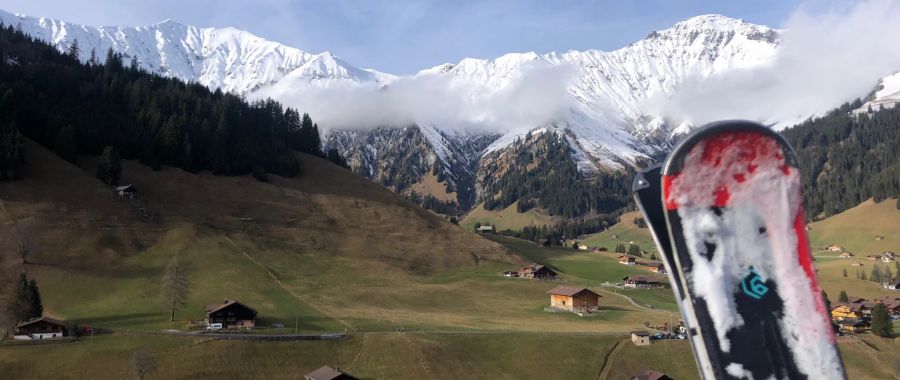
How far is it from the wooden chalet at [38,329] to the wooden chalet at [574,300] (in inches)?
2817

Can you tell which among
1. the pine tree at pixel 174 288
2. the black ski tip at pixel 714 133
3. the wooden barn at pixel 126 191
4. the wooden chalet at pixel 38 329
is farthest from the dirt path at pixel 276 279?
the black ski tip at pixel 714 133

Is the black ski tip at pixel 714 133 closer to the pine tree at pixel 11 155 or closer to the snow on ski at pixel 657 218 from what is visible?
the snow on ski at pixel 657 218

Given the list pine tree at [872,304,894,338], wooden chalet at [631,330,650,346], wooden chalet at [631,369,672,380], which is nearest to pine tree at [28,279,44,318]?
wooden chalet at [631,369,672,380]

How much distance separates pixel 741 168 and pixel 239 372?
64.4m

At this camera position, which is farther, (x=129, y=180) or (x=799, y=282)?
(x=129, y=180)

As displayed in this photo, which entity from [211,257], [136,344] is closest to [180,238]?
[211,257]

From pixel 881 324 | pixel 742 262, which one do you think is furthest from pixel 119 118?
pixel 742 262

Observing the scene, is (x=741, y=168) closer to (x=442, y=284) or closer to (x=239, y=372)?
(x=239, y=372)

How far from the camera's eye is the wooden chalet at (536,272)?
13175 cm

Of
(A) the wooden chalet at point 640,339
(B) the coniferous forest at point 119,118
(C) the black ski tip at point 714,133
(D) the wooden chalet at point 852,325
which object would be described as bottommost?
(D) the wooden chalet at point 852,325

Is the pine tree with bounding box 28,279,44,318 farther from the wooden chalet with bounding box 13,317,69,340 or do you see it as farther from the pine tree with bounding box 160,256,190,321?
the pine tree with bounding box 160,256,190,321

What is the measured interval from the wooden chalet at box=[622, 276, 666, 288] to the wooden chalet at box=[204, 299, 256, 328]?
287ft

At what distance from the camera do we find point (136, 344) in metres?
66.9

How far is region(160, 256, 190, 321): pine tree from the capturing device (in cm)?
8038
